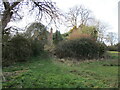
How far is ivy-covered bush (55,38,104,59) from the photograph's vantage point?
10.7 metres

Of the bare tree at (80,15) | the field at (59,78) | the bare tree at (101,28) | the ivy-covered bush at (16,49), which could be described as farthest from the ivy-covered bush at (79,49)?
the bare tree at (80,15)

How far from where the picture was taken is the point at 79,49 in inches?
432

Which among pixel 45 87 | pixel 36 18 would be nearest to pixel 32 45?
pixel 36 18

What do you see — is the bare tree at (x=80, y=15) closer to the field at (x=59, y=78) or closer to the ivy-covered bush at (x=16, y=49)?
the ivy-covered bush at (x=16, y=49)

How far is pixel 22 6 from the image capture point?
5703 millimetres

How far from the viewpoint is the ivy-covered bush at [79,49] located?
422 inches

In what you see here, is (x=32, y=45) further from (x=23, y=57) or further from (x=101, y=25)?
(x=101, y=25)

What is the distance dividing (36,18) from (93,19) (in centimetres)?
1850

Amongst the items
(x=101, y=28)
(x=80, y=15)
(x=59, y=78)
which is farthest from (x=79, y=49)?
(x=80, y=15)

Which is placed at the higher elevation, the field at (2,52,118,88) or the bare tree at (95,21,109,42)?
the bare tree at (95,21,109,42)

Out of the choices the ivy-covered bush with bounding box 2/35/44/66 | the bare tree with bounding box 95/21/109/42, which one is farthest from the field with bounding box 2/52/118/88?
the bare tree with bounding box 95/21/109/42

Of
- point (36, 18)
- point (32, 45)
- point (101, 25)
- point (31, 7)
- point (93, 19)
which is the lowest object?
point (32, 45)

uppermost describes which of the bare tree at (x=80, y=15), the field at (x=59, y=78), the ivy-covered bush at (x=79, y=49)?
the bare tree at (x=80, y=15)

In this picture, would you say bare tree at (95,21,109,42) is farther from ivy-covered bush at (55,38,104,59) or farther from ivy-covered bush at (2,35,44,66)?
ivy-covered bush at (2,35,44,66)
